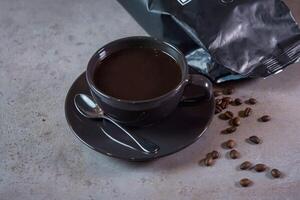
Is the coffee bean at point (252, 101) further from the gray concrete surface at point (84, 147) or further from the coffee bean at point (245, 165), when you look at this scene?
the coffee bean at point (245, 165)

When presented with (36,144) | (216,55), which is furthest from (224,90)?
(36,144)

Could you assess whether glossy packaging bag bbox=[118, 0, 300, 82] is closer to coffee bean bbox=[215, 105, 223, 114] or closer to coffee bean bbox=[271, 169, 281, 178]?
coffee bean bbox=[215, 105, 223, 114]

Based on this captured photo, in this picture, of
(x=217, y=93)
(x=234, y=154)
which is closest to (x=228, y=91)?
(x=217, y=93)

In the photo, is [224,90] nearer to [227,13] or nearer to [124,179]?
[227,13]

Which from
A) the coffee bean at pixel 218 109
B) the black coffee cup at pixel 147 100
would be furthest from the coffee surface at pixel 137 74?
the coffee bean at pixel 218 109

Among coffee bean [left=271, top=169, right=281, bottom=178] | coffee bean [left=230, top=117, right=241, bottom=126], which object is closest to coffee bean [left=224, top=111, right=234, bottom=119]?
coffee bean [left=230, top=117, right=241, bottom=126]

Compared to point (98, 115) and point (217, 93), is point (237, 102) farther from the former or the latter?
point (98, 115)
